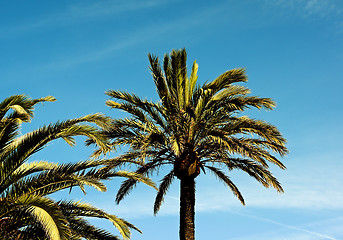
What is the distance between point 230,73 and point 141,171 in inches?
202

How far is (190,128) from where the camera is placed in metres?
16.2

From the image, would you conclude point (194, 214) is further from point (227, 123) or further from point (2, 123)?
point (2, 123)

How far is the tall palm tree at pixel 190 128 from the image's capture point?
15.8 m

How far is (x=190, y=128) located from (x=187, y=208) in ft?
9.48

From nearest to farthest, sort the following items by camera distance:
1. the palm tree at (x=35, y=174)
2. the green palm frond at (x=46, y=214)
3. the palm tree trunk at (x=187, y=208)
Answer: the green palm frond at (x=46, y=214)
the palm tree at (x=35, y=174)
the palm tree trunk at (x=187, y=208)

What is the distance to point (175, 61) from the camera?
56.9 ft

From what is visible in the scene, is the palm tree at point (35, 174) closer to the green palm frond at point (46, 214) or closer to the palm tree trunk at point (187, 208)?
the green palm frond at point (46, 214)

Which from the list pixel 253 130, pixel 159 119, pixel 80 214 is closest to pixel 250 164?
pixel 253 130

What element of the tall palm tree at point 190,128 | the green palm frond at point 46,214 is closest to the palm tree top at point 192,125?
the tall palm tree at point 190,128

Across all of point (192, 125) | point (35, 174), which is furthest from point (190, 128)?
point (35, 174)

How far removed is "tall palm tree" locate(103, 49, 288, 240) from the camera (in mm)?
15836

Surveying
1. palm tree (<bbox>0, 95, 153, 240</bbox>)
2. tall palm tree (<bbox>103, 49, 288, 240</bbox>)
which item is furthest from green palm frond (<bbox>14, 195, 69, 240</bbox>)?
tall palm tree (<bbox>103, 49, 288, 240</bbox>)

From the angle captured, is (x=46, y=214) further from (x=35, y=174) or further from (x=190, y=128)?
(x=190, y=128)

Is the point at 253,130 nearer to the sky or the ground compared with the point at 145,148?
nearer to the sky
